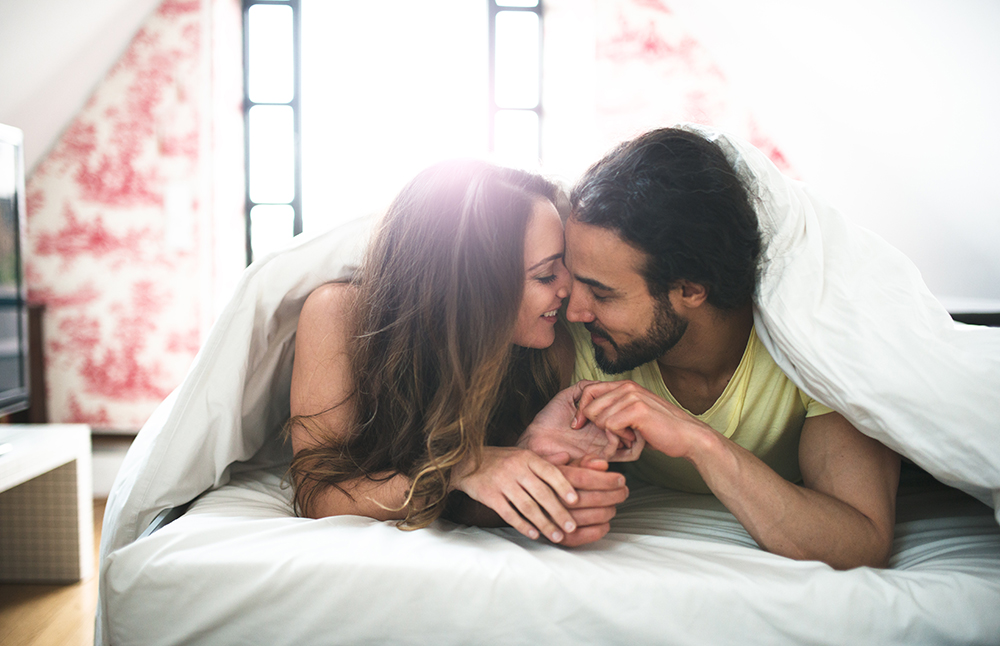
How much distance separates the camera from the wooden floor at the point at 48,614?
4.65 ft

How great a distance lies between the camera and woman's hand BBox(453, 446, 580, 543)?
844 millimetres

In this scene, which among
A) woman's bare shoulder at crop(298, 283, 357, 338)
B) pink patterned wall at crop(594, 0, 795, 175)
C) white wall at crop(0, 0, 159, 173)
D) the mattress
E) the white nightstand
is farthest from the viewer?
pink patterned wall at crop(594, 0, 795, 175)

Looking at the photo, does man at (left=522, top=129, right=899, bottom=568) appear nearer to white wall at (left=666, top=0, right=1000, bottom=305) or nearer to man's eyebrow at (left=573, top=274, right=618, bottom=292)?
man's eyebrow at (left=573, top=274, right=618, bottom=292)

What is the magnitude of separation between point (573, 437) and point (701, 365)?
14.3 inches

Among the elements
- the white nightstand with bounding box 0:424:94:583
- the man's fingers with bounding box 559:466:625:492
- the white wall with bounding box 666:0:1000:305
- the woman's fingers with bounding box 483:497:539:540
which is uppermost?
the white wall with bounding box 666:0:1000:305

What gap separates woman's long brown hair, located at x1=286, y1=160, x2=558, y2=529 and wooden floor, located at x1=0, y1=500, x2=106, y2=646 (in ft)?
2.97

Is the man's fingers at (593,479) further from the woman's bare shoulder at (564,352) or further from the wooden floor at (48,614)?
the wooden floor at (48,614)

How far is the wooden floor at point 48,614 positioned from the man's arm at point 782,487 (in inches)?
53.6

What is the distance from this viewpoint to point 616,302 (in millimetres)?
1120

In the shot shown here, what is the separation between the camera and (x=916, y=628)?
0.73m

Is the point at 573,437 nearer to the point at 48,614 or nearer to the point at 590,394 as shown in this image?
the point at 590,394

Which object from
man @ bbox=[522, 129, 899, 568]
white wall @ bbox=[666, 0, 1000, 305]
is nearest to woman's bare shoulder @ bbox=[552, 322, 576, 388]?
man @ bbox=[522, 129, 899, 568]

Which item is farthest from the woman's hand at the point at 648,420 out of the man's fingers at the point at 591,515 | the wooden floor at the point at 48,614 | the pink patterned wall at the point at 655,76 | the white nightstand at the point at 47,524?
the pink patterned wall at the point at 655,76

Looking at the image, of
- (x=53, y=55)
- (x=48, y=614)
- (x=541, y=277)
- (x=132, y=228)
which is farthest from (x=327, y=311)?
(x=53, y=55)
